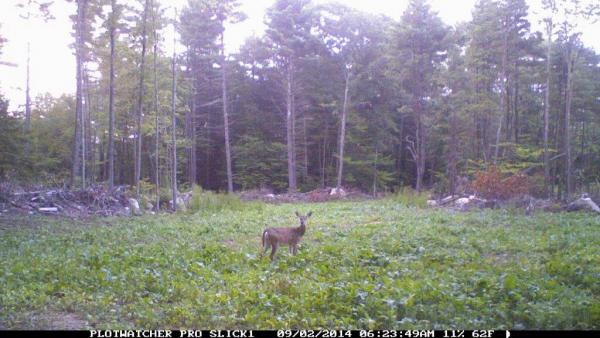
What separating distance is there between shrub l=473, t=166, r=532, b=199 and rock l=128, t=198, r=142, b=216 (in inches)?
514

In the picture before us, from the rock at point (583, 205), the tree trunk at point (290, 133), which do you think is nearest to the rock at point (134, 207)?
the tree trunk at point (290, 133)

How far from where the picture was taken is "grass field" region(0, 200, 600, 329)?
5230mm

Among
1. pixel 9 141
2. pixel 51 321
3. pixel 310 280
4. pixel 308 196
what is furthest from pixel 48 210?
pixel 308 196

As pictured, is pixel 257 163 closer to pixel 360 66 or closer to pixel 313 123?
pixel 313 123

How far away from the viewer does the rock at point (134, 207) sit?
1821 centimetres

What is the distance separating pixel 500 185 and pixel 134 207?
45.3ft

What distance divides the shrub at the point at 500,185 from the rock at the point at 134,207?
13.1m

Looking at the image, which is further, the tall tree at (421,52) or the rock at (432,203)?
the tall tree at (421,52)

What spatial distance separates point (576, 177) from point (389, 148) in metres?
11.8

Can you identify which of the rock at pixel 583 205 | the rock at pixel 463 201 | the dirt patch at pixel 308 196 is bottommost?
the dirt patch at pixel 308 196

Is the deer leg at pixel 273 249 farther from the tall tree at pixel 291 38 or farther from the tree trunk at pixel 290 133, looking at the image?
the tree trunk at pixel 290 133

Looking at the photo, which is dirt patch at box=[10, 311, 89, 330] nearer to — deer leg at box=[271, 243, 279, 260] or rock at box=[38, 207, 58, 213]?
deer leg at box=[271, 243, 279, 260]

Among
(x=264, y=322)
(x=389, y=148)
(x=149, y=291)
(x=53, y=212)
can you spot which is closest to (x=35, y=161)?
(x=53, y=212)

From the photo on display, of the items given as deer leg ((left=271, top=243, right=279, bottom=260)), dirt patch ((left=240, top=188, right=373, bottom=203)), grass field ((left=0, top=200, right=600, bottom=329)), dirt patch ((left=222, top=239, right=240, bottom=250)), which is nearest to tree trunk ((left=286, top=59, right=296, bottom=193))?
dirt patch ((left=240, top=188, right=373, bottom=203))
